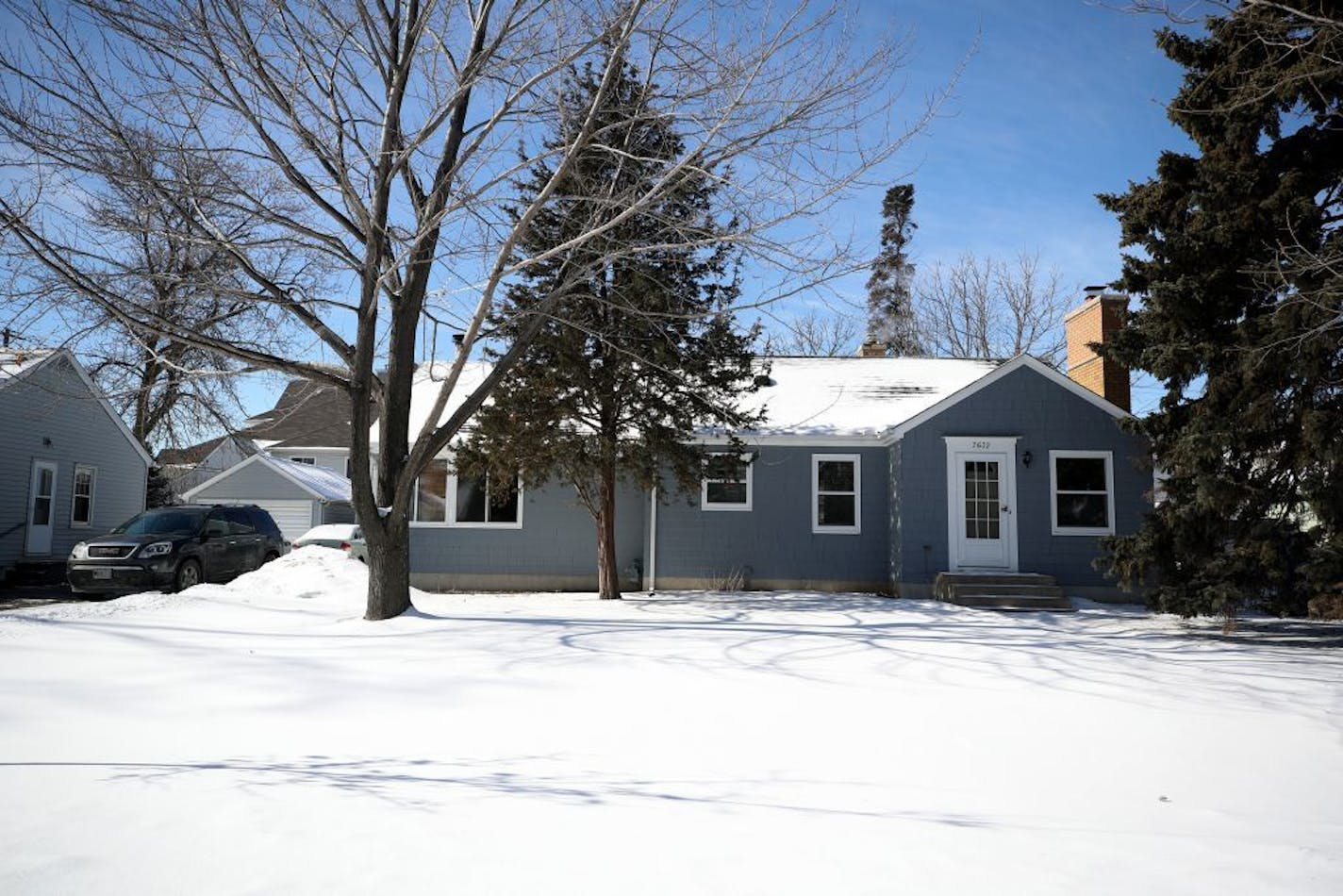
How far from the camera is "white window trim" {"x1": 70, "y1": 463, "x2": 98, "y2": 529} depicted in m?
22.3

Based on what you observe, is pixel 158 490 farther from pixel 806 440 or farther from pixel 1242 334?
pixel 1242 334

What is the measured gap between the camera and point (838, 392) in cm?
1959

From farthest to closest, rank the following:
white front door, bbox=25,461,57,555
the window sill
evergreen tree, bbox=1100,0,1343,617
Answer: white front door, bbox=25,461,57,555
the window sill
evergreen tree, bbox=1100,0,1343,617

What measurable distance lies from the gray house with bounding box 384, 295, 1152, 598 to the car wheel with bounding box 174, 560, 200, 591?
3776 mm

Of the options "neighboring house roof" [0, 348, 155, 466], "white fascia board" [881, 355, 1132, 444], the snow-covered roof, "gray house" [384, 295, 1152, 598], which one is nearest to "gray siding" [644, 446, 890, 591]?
"gray house" [384, 295, 1152, 598]

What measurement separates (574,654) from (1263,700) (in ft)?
19.2

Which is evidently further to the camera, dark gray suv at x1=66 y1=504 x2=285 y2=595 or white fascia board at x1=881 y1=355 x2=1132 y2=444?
white fascia board at x1=881 y1=355 x2=1132 y2=444

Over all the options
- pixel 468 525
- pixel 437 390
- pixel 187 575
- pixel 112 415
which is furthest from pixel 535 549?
pixel 112 415

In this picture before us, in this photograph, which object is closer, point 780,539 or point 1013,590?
point 1013,590

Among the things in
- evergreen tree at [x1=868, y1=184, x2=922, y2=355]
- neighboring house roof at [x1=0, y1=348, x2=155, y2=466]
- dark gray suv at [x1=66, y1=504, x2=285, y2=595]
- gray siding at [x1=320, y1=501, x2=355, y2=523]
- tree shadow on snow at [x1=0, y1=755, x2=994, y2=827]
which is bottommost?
tree shadow on snow at [x1=0, y1=755, x2=994, y2=827]

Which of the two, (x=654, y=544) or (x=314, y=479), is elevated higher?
(x=314, y=479)

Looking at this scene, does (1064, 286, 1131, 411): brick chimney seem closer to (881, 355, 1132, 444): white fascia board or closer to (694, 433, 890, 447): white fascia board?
(881, 355, 1132, 444): white fascia board

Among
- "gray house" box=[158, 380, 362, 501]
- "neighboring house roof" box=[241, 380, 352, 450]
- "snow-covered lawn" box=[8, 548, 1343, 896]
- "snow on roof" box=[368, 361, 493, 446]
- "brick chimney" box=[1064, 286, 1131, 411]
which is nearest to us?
"snow-covered lawn" box=[8, 548, 1343, 896]

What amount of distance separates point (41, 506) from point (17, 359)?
4.06 metres
